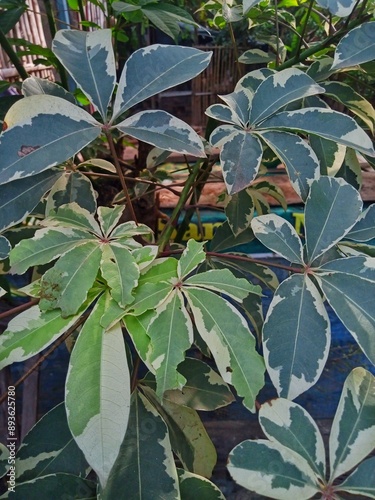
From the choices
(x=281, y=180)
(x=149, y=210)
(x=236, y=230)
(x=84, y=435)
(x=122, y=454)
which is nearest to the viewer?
(x=84, y=435)

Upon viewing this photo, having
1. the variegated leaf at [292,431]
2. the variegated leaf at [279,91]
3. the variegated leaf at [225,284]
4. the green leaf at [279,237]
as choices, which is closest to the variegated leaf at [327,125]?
the variegated leaf at [279,91]

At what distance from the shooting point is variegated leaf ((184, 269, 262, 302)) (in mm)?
464

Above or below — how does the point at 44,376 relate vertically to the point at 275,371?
below

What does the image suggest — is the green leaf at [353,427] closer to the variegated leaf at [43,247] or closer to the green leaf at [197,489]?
the green leaf at [197,489]

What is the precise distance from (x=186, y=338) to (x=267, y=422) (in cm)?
14

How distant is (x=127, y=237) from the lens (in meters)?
0.54

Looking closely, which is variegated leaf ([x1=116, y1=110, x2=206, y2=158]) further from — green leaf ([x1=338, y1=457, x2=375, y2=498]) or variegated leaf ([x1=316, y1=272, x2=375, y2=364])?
green leaf ([x1=338, y1=457, x2=375, y2=498])

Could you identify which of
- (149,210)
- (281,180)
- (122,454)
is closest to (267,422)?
(122,454)

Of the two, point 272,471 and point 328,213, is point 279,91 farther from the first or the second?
point 272,471

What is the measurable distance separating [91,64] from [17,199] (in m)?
0.21

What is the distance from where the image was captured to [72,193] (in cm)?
72

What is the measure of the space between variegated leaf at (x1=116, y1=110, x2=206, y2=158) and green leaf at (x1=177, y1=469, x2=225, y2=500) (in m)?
0.41

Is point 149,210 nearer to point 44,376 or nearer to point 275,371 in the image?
point 44,376

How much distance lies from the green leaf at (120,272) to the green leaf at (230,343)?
7 centimetres
